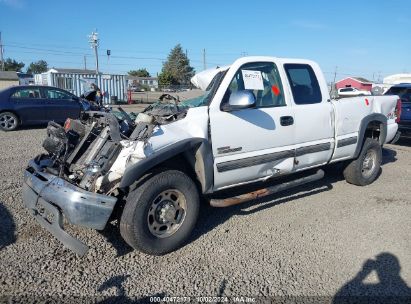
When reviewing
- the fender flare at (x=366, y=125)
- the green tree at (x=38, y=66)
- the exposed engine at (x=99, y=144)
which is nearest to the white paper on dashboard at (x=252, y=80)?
the exposed engine at (x=99, y=144)

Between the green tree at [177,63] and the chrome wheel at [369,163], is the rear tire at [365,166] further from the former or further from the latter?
the green tree at [177,63]

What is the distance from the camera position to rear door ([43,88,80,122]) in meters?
12.3

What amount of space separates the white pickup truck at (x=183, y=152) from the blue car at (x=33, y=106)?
8290mm

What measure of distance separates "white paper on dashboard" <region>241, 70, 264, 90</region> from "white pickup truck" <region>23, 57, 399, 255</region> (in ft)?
0.04

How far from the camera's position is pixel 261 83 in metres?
4.31

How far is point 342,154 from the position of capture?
5484 mm

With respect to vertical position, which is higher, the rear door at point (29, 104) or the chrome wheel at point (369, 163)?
the rear door at point (29, 104)

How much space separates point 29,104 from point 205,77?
9.53 m

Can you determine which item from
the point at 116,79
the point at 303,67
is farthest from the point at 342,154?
the point at 116,79

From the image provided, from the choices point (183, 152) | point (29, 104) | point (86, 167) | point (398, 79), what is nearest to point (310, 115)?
point (183, 152)

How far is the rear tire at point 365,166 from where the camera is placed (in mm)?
5930

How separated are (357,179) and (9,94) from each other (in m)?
10.9

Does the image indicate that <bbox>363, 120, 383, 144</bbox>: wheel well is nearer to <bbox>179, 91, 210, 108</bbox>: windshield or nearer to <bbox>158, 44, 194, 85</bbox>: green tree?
<bbox>179, 91, 210, 108</bbox>: windshield

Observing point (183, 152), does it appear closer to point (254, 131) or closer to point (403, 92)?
point (254, 131)
